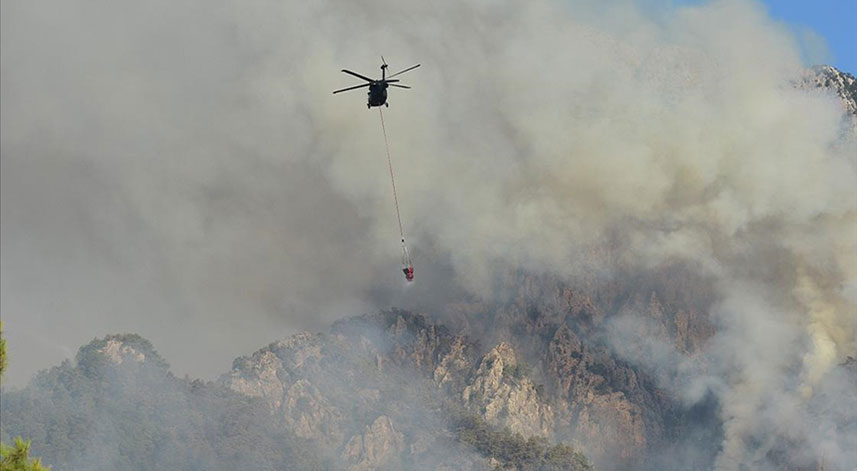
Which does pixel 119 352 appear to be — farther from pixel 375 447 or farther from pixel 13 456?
pixel 13 456

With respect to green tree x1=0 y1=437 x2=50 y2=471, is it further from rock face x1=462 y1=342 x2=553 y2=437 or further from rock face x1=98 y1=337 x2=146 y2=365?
rock face x1=462 y1=342 x2=553 y2=437

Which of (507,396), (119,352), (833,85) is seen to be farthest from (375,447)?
(833,85)

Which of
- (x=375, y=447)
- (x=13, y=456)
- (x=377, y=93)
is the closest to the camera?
(x=13, y=456)

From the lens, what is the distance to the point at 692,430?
187250 mm

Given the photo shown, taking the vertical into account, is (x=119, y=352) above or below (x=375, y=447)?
above

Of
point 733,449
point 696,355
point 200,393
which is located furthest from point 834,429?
point 200,393

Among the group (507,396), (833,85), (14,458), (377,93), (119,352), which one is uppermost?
(833,85)

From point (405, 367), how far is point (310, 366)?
659 inches

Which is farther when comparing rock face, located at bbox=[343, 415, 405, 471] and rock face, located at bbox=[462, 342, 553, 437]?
rock face, located at bbox=[462, 342, 553, 437]

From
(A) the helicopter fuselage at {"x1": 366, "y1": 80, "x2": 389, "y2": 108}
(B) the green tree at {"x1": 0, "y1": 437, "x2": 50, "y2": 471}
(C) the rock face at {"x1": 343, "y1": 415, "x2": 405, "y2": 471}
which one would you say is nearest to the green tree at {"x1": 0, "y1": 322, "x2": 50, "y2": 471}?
(B) the green tree at {"x1": 0, "y1": 437, "x2": 50, "y2": 471}

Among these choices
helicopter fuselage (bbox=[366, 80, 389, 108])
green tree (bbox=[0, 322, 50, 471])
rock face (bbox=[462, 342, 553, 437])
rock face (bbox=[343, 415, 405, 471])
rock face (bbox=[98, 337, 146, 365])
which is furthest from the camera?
rock face (bbox=[462, 342, 553, 437])

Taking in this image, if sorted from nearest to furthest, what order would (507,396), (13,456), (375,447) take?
(13,456)
(375,447)
(507,396)

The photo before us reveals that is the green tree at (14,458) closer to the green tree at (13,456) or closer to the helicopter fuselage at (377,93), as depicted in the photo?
the green tree at (13,456)

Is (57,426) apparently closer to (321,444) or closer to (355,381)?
(321,444)
